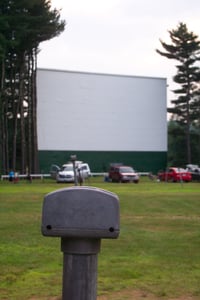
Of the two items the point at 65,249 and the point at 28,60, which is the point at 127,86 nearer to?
the point at 28,60

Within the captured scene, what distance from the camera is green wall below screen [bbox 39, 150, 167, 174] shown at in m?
62.8

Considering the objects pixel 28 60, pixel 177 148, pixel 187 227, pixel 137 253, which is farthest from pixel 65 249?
pixel 177 148

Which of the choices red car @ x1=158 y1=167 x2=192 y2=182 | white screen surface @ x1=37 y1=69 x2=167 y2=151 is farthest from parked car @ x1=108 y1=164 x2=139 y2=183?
white screen surface @ x1=37 y1=69 x2=167 y2=151

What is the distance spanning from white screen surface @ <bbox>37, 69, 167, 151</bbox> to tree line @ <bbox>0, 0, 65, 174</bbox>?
2.95 metres


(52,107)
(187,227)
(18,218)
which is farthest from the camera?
(52,107)

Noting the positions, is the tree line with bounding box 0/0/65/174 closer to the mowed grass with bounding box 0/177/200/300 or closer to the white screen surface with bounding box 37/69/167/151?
the white screen surface with bounding box 37/69/167/151

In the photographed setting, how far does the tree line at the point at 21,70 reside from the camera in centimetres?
4984

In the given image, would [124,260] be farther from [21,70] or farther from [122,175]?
[21,70]

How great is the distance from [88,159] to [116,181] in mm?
15419

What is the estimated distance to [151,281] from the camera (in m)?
7.52

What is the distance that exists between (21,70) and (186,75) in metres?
20.9

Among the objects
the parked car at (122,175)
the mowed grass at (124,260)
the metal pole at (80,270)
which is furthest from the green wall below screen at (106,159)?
the metal pole at (80,270)

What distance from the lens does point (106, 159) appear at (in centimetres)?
6544

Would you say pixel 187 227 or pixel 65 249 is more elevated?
pixel 65 249
